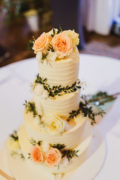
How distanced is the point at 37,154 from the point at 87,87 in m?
1.34

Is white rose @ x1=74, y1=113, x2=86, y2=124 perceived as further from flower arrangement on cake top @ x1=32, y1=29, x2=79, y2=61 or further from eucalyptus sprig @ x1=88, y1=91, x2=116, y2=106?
eucalyptus sprig @ x1=88, y1=91, x2=116, y2=106

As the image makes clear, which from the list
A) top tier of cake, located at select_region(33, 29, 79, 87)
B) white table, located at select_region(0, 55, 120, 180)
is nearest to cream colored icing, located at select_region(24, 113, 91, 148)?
top tier of cake, located at select_region(33, 29, 79, 87)

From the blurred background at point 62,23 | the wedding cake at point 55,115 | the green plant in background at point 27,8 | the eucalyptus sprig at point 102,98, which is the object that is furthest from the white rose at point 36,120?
the green plant in background at point 27,8

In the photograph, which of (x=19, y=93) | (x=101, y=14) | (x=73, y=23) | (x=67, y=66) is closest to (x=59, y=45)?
(x=67, y=66)

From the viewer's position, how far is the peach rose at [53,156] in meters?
1.72

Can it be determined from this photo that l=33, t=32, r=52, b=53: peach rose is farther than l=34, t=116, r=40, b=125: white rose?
No

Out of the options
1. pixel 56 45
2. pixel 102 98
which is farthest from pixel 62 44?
pixel 102 98

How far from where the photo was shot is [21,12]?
5.88 m

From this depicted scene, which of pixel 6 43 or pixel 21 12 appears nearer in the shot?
pixel 6 43

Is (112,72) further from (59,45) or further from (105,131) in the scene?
(59,45)

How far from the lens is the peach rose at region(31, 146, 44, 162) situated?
176 centimetres

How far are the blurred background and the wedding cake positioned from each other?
10.2 ft

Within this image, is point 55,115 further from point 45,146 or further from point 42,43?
point 42,43

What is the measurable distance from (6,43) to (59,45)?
170 inches
